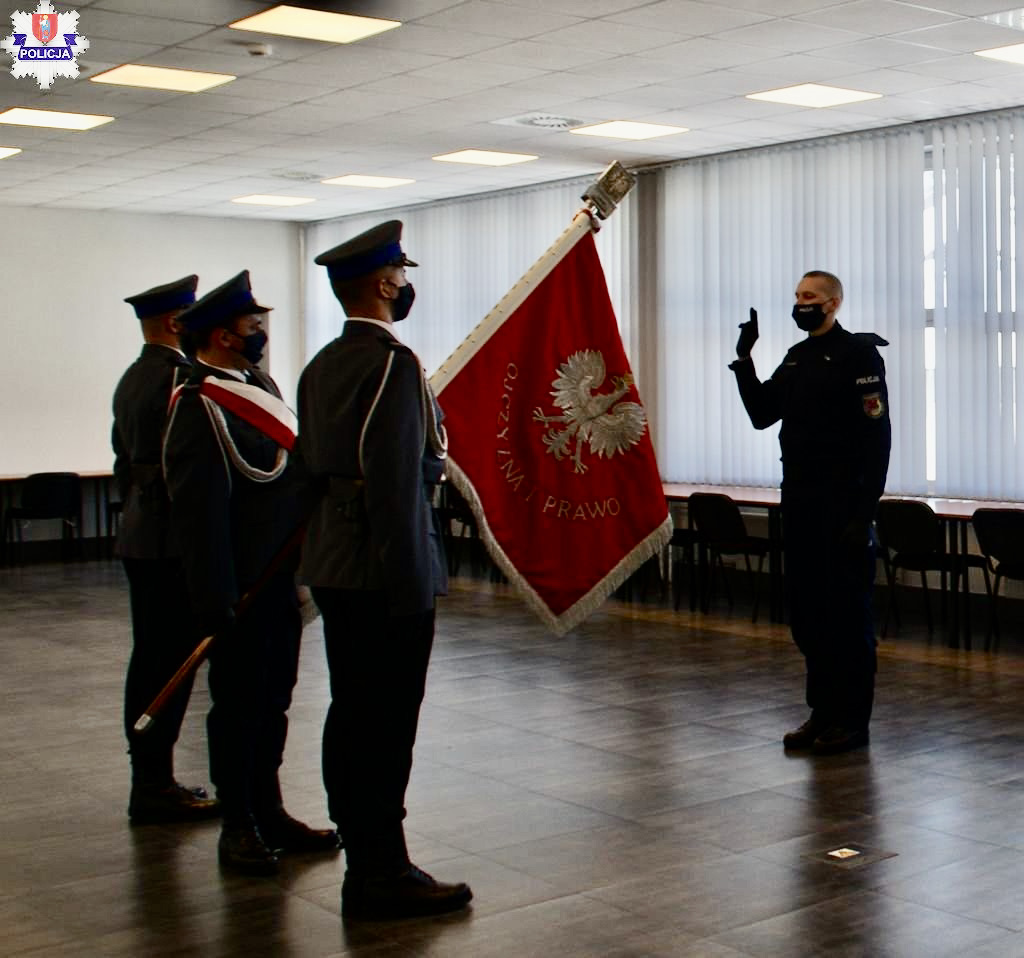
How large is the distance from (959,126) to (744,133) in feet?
4.73

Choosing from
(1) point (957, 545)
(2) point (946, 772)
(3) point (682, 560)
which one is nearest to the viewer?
(2) point (946, 772)

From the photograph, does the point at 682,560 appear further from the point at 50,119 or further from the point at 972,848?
the point at 972,848

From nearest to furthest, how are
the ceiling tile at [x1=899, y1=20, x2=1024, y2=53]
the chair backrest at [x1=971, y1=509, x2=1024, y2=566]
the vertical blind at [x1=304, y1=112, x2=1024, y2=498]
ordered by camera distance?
the ceiling tile at [x1=899, y1=20, x2=1024, y2=53] < the chair backrest at [x1=971, y1=509, x2=1024, y2=566] < the vertical blind at [x1=304, y1=112, x2=1024, y2=498]

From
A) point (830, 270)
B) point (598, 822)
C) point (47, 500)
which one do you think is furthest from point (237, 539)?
point (47, 500)

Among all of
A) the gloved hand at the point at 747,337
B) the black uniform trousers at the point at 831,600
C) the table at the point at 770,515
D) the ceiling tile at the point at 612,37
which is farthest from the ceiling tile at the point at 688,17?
the table at the point at 770,515

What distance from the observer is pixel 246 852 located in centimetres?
422

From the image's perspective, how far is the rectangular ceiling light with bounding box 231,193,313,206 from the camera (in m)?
13.8

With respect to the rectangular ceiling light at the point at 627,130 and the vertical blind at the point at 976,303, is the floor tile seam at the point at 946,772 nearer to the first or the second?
the vertical blind at the point at 976,303

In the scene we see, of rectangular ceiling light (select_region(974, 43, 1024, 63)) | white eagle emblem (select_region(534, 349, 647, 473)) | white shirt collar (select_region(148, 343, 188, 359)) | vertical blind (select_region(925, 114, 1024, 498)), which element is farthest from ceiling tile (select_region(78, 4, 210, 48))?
A: vertical blind (select_region(925, 114, 1024, 498))

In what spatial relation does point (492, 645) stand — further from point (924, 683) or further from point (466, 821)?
point (466, 821)

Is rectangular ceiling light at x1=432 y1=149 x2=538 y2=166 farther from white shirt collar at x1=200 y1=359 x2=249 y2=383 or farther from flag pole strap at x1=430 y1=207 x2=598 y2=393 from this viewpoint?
white shirt collar at x1=200 y1=359 x2=249 y2=383

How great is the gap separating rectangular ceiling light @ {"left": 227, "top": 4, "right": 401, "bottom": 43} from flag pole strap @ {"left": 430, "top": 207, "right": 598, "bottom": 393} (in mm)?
3007

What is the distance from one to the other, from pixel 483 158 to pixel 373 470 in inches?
329

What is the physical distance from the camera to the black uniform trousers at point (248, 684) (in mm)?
4160
